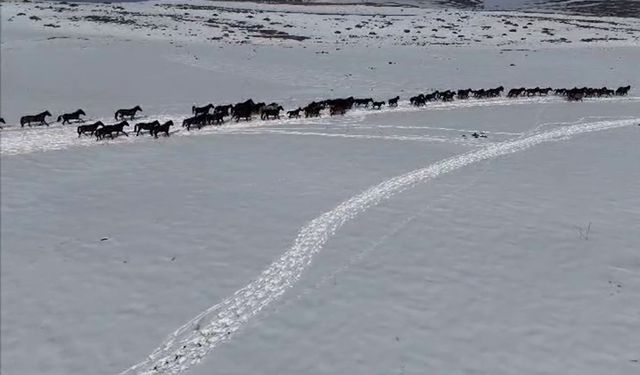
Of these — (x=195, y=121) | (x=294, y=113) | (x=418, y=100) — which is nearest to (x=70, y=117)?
(x=195, y=121)

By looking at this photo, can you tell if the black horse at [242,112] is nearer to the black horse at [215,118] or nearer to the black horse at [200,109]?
the black horse at [215,118]

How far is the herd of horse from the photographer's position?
22.0 meters

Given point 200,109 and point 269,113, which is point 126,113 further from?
point 269,113

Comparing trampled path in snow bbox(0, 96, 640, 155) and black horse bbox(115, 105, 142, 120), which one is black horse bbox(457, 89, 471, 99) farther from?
black horse bbox(115, 105, 142, 120)

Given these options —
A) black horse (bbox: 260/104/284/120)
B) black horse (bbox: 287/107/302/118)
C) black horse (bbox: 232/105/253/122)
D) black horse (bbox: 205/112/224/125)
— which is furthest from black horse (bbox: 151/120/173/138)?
black horse (bbox: 287/107/302/118)

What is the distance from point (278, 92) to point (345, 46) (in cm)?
1782

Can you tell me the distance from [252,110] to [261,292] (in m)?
16.0

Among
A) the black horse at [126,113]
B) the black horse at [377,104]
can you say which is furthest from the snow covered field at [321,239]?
the black horse at [377,104]

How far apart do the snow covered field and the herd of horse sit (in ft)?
1.72

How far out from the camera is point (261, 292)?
37.3ft

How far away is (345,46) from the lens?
161 feet

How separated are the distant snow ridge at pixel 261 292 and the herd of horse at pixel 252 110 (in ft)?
29.9

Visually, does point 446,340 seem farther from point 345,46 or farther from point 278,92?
point 345,46

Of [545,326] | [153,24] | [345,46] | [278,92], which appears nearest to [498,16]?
[345,46]
